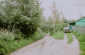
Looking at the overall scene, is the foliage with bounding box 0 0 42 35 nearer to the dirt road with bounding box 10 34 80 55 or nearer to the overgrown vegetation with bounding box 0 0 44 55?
the overgrown vegetation with bounding box 0 0 44 55

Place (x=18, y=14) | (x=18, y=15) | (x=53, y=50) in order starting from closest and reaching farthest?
(x=53, y=50) → (x=18, y=14) → (x=18, y=15)

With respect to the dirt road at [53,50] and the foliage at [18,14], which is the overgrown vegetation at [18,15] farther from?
the dirt road at [53,50]

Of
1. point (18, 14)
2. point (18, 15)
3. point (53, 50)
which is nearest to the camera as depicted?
point (53, 50)

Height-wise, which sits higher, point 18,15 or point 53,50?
point 18,15

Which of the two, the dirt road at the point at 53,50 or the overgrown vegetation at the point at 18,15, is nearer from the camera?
the dirt road at the point at 53,50

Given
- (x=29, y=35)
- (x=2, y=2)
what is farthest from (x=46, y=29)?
(x=2, y=2)

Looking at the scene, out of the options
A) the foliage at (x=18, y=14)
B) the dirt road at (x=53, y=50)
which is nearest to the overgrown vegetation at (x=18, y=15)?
the foliage at (x=18, y=14)

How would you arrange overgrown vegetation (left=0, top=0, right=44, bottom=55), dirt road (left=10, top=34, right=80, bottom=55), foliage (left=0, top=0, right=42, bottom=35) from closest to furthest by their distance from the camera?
dirt road (left=10, top=34, right=80, bottom=55)
overgrown vegetation (left=0, top=0, right=44, bottom=55)
foliage (left=0, top=0, right=42, bottom=35)

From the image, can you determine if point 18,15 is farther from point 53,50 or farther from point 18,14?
point 53,50

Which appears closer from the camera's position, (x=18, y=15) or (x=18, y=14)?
(x=18, y=14)

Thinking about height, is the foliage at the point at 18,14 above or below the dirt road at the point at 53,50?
above

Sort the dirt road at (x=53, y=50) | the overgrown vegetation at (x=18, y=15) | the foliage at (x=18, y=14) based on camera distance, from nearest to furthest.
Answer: the dirt road at (x=53, y=50) < the overgrown vegetation at (x=18, y=15) < the foliage at (x=18, y=14)

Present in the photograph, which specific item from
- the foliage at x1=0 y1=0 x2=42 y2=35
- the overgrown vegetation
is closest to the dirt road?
the overgrown vegetation

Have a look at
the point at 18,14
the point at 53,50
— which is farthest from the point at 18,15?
the point at 53,50
